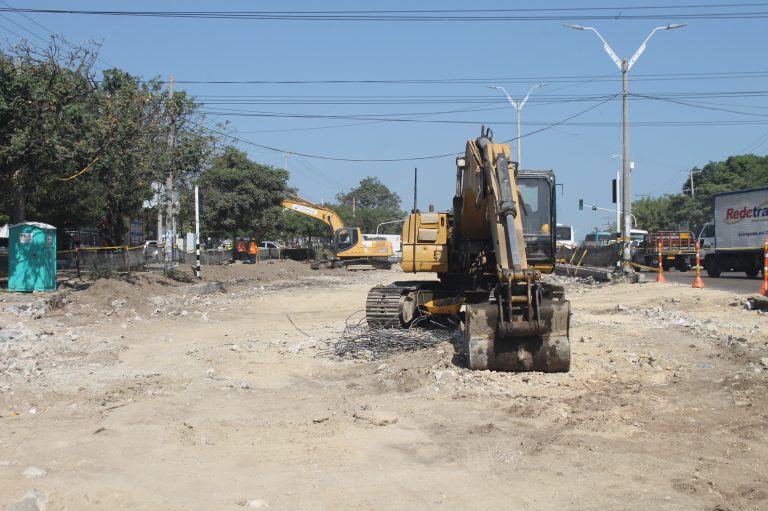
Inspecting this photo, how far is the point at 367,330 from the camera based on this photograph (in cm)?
1309

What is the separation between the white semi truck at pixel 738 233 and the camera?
2738cm

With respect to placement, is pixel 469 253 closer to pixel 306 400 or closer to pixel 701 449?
pixel 306 400

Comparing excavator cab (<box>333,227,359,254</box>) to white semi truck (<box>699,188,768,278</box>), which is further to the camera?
excavator cab (<box>333,227,359,254</box>)

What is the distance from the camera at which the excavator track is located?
12.9m

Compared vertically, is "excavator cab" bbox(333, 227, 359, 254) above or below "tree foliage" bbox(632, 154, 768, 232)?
below

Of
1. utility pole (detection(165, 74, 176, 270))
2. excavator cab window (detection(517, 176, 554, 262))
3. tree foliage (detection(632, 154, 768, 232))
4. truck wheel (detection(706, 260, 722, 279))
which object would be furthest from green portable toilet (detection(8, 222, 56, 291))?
tree foliage (detection(632, 154, 768, 232))

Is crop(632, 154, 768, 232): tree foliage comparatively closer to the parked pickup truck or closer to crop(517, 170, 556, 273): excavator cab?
the parked pickup truck

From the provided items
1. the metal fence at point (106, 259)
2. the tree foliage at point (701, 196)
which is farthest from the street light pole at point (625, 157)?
the tree foliage at point (701, 196)

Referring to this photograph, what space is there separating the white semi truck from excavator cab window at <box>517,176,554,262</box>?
18.1m

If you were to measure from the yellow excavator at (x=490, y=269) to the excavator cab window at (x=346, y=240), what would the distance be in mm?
29832

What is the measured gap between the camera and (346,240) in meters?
43.9

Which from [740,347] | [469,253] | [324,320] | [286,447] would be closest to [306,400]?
[286,447]

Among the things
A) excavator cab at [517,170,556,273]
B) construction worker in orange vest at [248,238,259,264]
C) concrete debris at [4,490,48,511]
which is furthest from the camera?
construction worker in orange vest at [248,238,259,264]

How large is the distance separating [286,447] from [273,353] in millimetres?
5376
